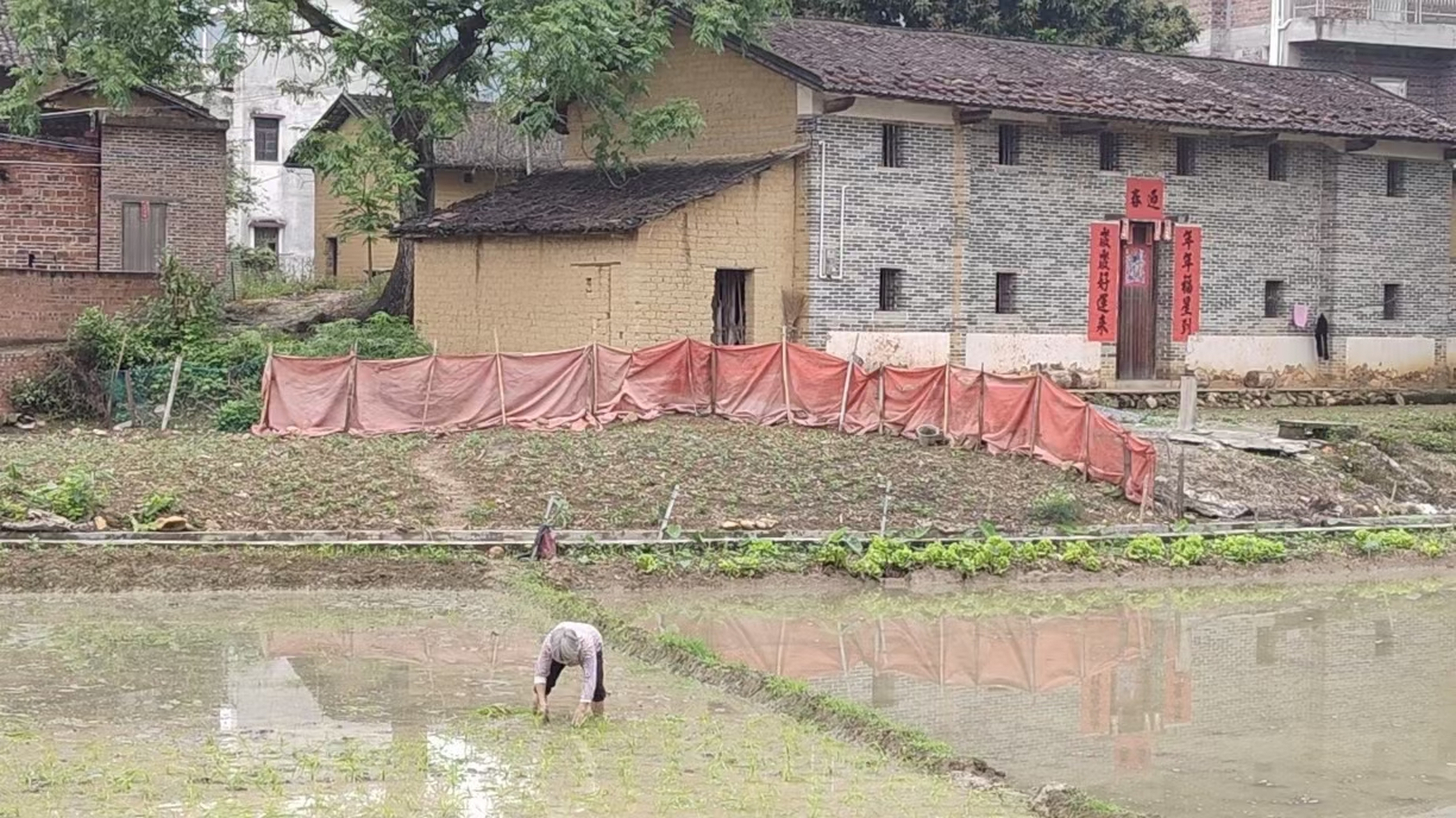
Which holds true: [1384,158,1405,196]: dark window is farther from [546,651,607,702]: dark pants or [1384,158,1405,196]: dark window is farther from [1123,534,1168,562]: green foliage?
[546,651,607,702]: dark pants

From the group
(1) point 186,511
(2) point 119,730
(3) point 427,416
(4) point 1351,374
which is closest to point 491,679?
(2) point 119,730

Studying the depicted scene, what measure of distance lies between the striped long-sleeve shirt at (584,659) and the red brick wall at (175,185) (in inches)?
970

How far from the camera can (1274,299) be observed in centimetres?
3762

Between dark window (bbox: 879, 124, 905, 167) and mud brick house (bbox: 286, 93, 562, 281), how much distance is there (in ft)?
25.1

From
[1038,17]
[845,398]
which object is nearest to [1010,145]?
[845,398]

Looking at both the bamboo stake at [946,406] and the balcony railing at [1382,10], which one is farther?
the balcony railing at [1382,10]

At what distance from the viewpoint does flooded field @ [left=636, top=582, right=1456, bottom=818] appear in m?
13.1

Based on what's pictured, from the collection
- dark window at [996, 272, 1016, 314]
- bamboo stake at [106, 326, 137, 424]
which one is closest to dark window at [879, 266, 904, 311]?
dark window at [996, 272, 1016, 314]

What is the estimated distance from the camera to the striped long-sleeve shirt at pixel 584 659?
550 inches

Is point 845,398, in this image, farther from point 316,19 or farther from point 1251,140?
point 1251,140

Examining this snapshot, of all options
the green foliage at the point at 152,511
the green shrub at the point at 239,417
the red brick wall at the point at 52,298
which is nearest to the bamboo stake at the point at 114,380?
the green shrub at the point at 239,417

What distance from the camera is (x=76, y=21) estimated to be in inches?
1243

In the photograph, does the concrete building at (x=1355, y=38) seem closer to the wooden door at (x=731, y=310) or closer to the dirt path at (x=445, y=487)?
the wooden door at (x=731, y=310)

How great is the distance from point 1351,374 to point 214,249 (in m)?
21.3
